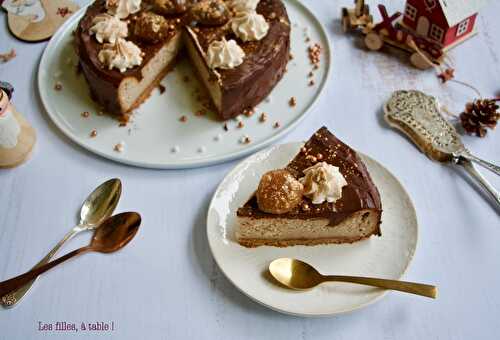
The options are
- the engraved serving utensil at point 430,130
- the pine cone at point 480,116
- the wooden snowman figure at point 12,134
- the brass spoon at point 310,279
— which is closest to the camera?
the brass spoon at point 310,279

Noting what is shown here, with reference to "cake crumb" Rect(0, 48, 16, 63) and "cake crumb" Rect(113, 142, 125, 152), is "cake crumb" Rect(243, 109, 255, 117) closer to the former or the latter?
"cake crumb" Rect(113, 142, 125, 152)

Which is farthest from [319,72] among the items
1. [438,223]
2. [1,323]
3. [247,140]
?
[1,323]

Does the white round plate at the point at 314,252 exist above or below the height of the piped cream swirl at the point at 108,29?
below

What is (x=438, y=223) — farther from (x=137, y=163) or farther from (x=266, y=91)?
(x=137, y=163)

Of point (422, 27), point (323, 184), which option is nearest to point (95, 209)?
point (323, 184)

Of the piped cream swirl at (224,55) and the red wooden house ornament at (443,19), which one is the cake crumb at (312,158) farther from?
the red wooden house ornament at (443,19)

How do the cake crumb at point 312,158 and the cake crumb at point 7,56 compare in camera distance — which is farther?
the cake crumb at point 7,56

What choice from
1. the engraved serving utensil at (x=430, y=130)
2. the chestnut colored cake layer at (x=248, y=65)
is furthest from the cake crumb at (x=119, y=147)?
the engraved serving utensil at (x=430, y=130)
